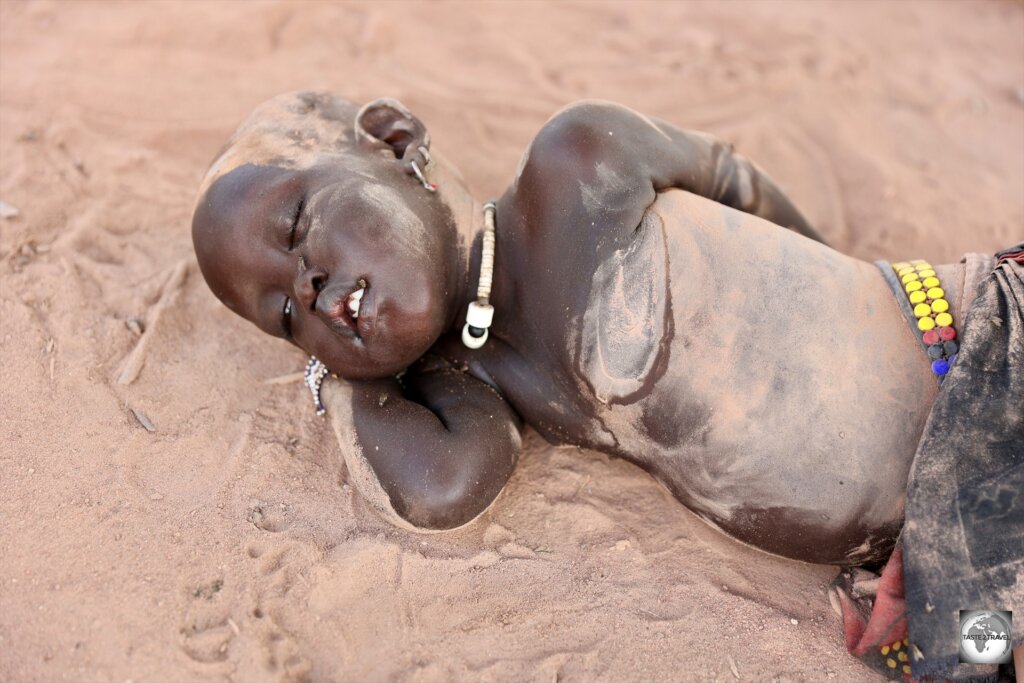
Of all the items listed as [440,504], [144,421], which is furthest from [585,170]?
[144,421]

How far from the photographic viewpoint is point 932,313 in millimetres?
2018

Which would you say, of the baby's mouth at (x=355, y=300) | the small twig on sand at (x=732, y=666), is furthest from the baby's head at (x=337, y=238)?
the small twig on sand at (x=732, y=666)

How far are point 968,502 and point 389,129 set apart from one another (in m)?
1.75

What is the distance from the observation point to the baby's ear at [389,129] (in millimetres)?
2230

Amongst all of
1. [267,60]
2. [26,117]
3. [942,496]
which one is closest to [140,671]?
[942,496]

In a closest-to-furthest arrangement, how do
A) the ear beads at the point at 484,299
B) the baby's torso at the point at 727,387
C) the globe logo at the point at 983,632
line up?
the globe logo at the point at 983,632 → the baby's torso at the point at 727,387 → the ear beads at the point at 484,299

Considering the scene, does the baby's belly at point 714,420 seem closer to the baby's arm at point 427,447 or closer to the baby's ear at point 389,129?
the baby's arm at point 427,447

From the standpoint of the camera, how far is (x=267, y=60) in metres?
3.46

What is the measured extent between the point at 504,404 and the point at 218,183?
3.28 ft

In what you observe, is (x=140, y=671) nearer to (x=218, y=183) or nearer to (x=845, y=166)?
(x=218, y=183)

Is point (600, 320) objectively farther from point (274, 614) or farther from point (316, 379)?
point (274, 614)

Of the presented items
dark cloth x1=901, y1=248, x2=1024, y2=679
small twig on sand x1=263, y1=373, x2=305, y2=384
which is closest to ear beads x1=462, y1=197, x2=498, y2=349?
small twig on sand x1=263, y1=373, x2=305, y2=384

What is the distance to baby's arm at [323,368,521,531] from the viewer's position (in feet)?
6.73

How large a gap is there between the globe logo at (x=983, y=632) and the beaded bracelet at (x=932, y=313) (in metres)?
0.56
